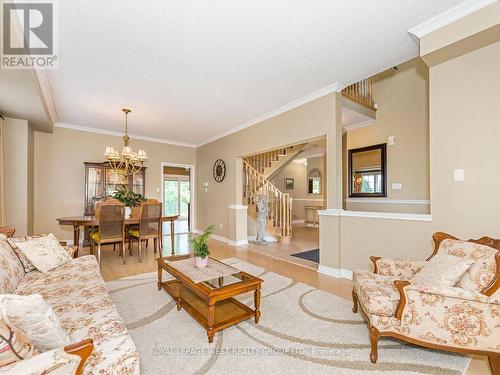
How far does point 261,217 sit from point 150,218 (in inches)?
98.1

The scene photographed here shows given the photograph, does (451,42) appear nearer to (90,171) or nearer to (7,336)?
(7,336)

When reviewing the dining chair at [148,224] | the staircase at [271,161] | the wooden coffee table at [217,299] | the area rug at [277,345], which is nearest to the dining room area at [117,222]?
the dining chair at [148,224]

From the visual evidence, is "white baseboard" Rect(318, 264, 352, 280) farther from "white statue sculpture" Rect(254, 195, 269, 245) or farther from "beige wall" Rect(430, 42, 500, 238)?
"white statue sculpture" Rect(254, 195, 269, 245)

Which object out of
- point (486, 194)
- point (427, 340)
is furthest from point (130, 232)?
point (486, 194)

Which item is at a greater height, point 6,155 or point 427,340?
point 6,155

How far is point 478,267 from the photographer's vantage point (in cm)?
165

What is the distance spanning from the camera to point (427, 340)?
1.57 meters

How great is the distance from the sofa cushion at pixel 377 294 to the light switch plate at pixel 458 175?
1.16 m

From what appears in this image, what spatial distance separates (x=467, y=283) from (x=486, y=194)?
3.21 feet

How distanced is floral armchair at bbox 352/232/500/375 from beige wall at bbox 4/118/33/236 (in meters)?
5.52

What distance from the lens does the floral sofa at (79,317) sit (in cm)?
94

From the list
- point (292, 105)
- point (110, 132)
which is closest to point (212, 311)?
point (292, 105)

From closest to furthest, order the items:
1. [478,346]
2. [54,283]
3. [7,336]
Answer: [7,336] → [478,346] → [54,283]

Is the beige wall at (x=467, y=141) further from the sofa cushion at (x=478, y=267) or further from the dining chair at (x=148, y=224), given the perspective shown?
the dining chair at (x=148, y=224)
